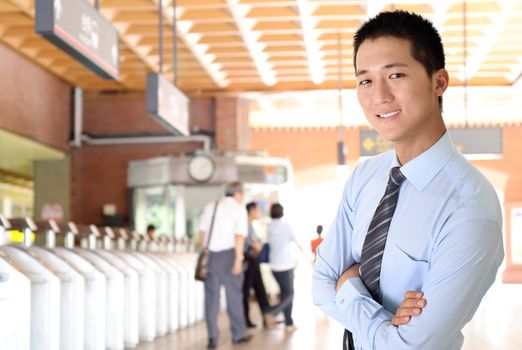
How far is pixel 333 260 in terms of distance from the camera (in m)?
1.69

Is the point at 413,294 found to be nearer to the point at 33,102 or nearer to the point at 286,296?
the point at 286,296

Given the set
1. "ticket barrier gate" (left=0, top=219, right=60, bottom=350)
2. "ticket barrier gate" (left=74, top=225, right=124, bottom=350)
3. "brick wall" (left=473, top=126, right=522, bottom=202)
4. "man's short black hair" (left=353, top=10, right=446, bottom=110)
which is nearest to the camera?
"man's short black hair" (left=353, top=10, right=446, bottom=110)

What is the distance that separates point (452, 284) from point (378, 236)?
0.19 metres

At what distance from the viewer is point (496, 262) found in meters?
1.48

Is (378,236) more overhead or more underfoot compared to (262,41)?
more underfoot

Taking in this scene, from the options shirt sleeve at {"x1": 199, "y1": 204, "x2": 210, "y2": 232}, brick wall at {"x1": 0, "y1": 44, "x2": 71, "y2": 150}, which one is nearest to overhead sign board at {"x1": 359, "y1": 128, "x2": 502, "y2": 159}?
shirt sleeve at {"x1": 199, "y1": 204, "x2": 210, "y2": 232}

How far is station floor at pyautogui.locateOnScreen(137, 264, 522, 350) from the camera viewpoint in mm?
7605

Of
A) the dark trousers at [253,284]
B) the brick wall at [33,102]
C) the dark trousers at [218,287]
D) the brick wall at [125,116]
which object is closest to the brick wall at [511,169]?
the brick wall at [125,116]

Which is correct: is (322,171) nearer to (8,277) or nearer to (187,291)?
(187,291)

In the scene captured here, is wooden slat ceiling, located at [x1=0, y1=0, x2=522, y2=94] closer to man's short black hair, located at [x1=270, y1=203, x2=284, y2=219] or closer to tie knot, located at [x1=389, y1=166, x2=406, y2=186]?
man's short black hair, located at [x1=270, y1=203, x2=284, y2=219]

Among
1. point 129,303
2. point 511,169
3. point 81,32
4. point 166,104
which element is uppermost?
point 81,32

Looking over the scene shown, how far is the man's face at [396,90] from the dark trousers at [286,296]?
777cm

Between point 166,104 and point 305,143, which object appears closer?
point 166,104

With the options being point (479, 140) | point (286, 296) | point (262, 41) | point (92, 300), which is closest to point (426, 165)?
point (92, 300)
